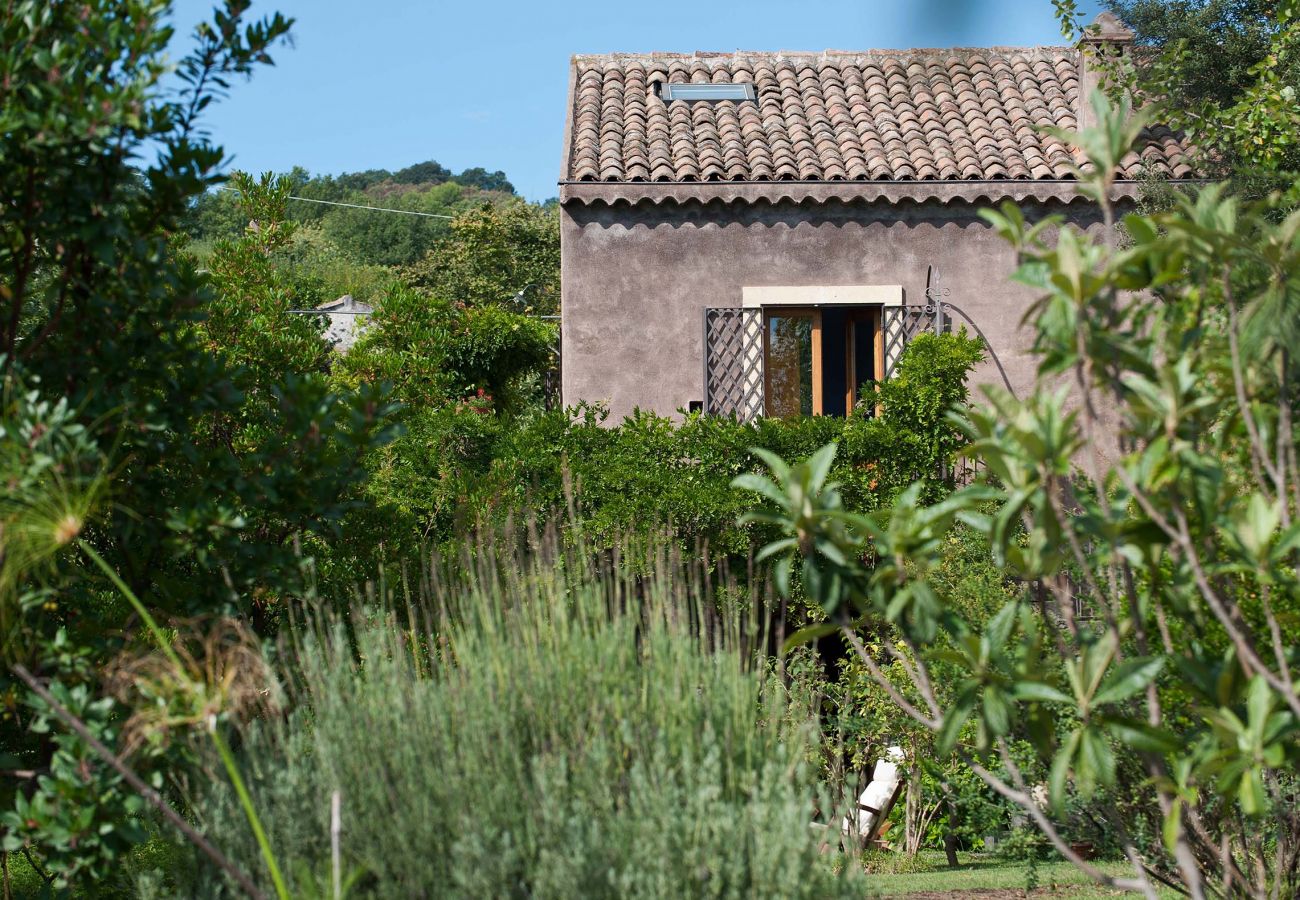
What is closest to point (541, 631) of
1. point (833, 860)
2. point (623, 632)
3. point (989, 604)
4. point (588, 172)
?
point (623, 632)

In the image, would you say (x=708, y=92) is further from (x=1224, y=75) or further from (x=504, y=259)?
(x=504, y=259)

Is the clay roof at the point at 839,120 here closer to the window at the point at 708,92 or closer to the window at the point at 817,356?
the window at the point at 708,92

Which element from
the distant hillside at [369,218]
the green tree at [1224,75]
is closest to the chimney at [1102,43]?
the green tree at [1224,75]

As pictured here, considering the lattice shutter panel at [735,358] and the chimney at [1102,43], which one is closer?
the lattice shutter panel at [735,358]

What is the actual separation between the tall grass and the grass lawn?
7.94 ft

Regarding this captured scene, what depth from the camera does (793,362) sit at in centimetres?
1315

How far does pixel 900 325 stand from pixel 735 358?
1712 mm

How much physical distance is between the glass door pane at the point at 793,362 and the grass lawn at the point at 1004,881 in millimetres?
5476

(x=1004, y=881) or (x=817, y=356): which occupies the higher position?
(x=817, y=356)

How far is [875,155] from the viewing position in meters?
13.0

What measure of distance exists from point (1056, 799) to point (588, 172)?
1024 cm

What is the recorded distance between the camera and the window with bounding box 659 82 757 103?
14344 millimetres

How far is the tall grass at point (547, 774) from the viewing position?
10.9ft

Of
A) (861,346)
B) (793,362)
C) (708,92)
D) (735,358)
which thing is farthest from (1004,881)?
(708,92)
